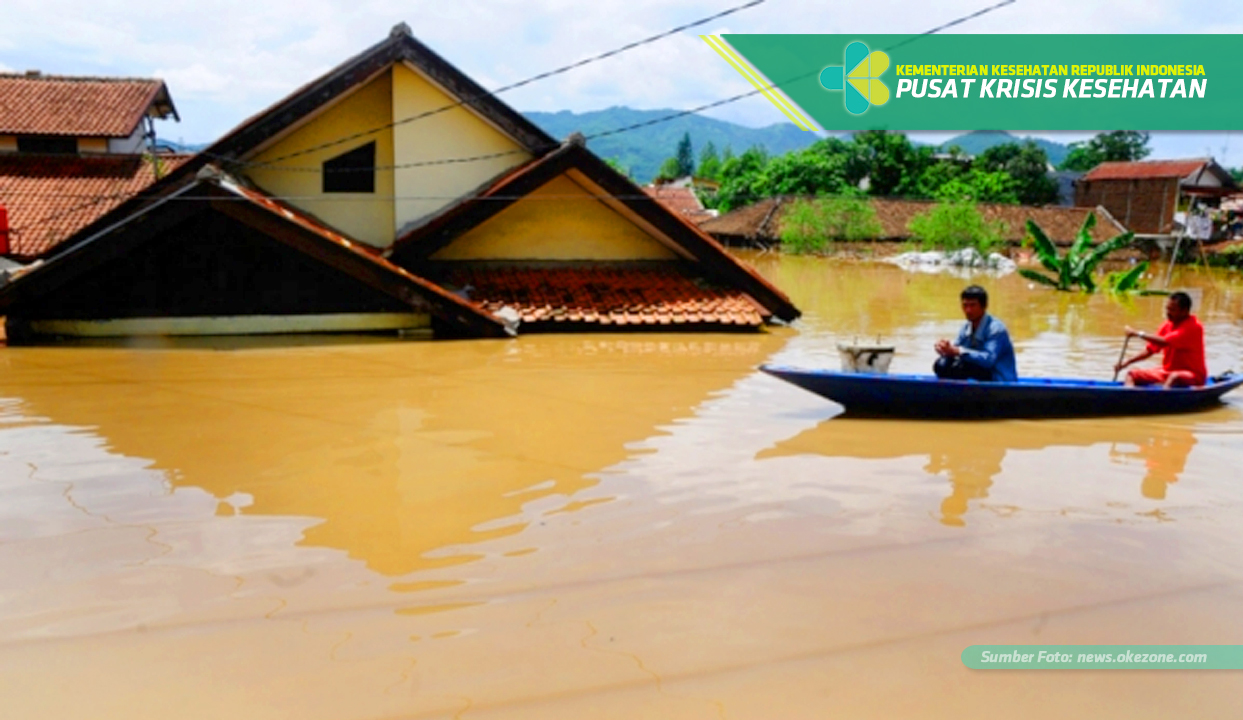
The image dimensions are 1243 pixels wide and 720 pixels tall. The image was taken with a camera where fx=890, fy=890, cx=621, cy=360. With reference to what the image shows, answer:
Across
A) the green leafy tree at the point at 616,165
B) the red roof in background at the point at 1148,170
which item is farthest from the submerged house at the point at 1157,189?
the green leafy tree at the point at 616,165

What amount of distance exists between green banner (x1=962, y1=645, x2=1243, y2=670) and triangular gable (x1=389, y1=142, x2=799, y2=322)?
10023 mm

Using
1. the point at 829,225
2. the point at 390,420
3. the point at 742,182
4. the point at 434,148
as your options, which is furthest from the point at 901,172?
the point at 390,420

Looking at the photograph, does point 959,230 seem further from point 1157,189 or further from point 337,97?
point 337,97

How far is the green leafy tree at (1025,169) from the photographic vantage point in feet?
160

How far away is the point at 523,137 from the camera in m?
13.7

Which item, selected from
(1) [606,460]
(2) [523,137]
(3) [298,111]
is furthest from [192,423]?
(2) [523,137]

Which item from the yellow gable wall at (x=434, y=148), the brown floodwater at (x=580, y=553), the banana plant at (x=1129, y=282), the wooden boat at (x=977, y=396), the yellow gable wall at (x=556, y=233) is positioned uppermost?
the yellow gable wall at (x=434, y=148)

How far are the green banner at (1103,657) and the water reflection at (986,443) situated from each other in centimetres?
196

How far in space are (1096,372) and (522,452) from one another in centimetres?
821

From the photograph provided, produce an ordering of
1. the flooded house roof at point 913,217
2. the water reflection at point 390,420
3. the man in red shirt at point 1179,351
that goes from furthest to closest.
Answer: the flooded house roof at point 913,217 → the man in red shirt at point 1179,351 → the water reflection at point 390,420

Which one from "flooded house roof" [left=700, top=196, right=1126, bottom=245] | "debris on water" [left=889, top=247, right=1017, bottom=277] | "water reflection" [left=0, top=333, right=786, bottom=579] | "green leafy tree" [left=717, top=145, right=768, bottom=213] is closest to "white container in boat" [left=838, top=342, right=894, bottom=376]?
"water reflection" [left=0, top=333, right=786, bottom=579]

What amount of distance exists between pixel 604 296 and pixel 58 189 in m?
15.3

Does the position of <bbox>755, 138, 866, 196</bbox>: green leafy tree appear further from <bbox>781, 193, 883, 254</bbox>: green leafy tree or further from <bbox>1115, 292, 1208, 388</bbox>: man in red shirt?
<bbox>1115, 292, 1208, 388</bbox>: man in red shirt

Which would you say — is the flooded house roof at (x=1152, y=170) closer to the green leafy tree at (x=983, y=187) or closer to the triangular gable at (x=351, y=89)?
the green leafy tree at (x=983, y=187)
